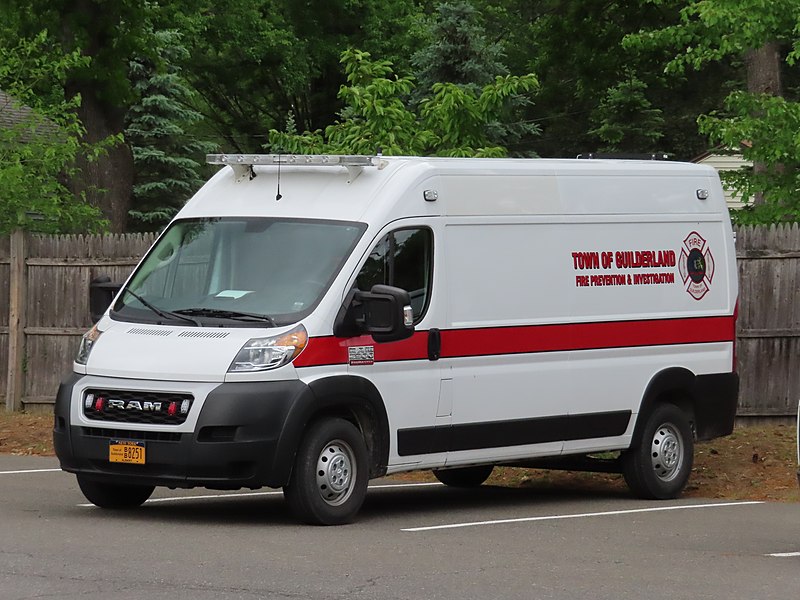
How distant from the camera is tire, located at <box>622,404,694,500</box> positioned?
13614 mm

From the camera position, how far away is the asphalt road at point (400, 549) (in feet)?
27.8

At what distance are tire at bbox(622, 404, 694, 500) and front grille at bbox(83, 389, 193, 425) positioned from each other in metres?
4.35

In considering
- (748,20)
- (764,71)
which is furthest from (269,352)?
(764,71)

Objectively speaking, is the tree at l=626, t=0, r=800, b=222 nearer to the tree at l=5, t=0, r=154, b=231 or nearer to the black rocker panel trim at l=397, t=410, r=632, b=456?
the black rocker panel trim at l=397, t=410, r=632, b=456

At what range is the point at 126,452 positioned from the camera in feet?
35.8

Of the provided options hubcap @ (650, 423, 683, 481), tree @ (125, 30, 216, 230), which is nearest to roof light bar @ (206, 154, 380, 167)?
hubcap @ (650, 423, 683, 481)

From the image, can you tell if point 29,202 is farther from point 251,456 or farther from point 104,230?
point 251,456

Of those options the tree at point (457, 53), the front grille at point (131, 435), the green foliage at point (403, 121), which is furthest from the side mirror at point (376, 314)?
the tree at point (457, 53)

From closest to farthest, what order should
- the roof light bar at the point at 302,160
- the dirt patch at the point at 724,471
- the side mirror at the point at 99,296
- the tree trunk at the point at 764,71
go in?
the roof light bar at the point at 302,160
the side mirror at the point at 99,296
the dirt patch at the point at 724,471
the tree trunk at the point at 764,71

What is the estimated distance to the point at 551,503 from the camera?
13305 millimetres

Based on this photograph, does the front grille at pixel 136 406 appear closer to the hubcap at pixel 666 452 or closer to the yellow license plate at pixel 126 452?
the yellow license plate at pixel 126 452

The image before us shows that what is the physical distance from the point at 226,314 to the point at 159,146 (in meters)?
32.7

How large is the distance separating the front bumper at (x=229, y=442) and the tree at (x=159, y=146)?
3168 centimetres

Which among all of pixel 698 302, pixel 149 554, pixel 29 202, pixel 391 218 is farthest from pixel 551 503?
pixel 29 202
